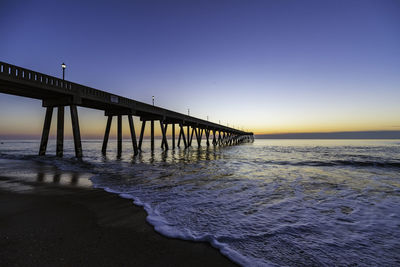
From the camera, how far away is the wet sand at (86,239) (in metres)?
2.20

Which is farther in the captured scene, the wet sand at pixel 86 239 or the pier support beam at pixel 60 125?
the pier support beam at pixel 60 125

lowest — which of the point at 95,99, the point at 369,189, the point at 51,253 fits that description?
the point at 369,189

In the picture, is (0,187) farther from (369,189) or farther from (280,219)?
(369,189)

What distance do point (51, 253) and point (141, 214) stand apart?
1820 millimetres

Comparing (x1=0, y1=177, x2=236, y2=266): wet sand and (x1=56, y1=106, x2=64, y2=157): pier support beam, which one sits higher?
(x1=56, y1=106, x2=64, y2=157): pier support beam

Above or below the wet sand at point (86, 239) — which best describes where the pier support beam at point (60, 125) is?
above

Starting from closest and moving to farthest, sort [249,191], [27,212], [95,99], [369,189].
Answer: [27,212] → [249,191] → [369,189] → [95,99]

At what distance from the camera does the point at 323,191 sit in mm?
6613

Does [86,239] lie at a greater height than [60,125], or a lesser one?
lesser

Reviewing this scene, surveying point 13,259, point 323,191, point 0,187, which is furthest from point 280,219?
point 0,187

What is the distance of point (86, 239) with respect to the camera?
8.83ft

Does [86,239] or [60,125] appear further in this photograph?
[60,125]

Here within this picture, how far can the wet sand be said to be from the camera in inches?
86.6

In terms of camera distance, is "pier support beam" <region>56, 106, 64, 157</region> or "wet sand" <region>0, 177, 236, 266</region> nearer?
"wet sand" <region>0, 177, 236, 266</region>
